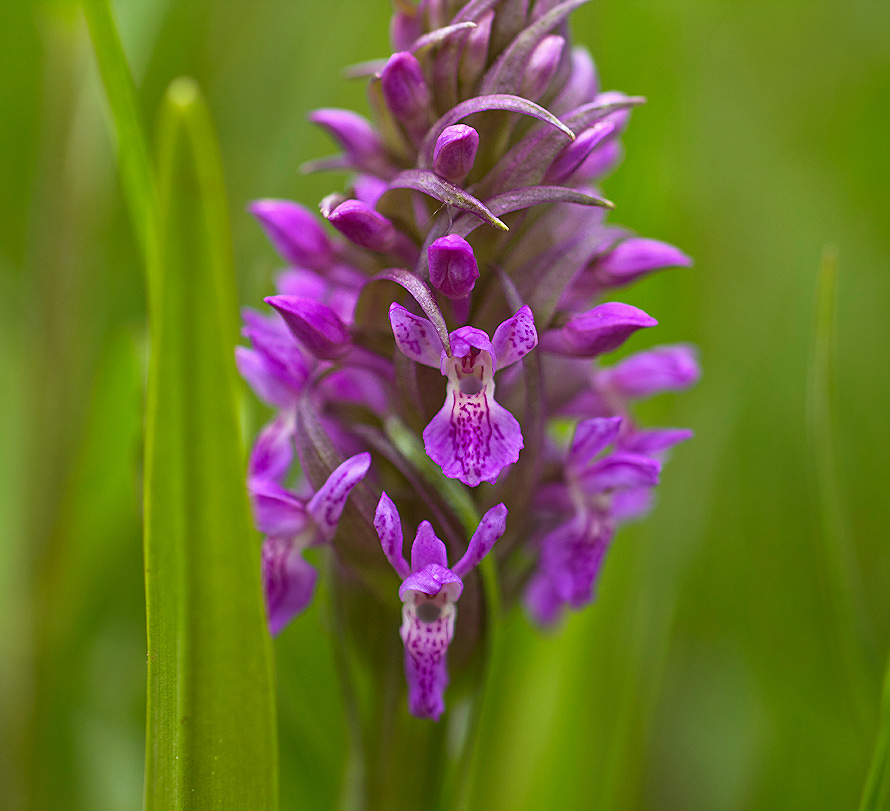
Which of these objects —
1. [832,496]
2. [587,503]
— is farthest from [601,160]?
[832,496]

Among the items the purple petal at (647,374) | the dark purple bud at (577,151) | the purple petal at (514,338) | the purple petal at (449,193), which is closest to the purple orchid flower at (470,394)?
the purple petal at (514,338)

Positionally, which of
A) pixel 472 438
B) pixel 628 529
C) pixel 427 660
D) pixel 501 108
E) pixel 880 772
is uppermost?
pixel 501 108

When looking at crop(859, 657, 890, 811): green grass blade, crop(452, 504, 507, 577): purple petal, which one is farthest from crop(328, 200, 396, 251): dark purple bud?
crop(859, 657, 890, 811): green grass blade

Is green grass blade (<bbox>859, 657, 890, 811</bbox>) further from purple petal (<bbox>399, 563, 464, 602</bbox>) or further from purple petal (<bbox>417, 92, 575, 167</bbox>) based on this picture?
purple petal (<bbox>417, 92, 575, 167</bbox>)

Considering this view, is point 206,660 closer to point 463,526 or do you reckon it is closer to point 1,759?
point 463,526

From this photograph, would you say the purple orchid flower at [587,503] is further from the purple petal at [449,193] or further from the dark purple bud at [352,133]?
the dark purple bud at [352,133]

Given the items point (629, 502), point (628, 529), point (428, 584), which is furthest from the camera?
point (628, 529)

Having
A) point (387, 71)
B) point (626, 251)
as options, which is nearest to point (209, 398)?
point (387, 71)

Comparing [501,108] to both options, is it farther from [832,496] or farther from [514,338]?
[832,496]
